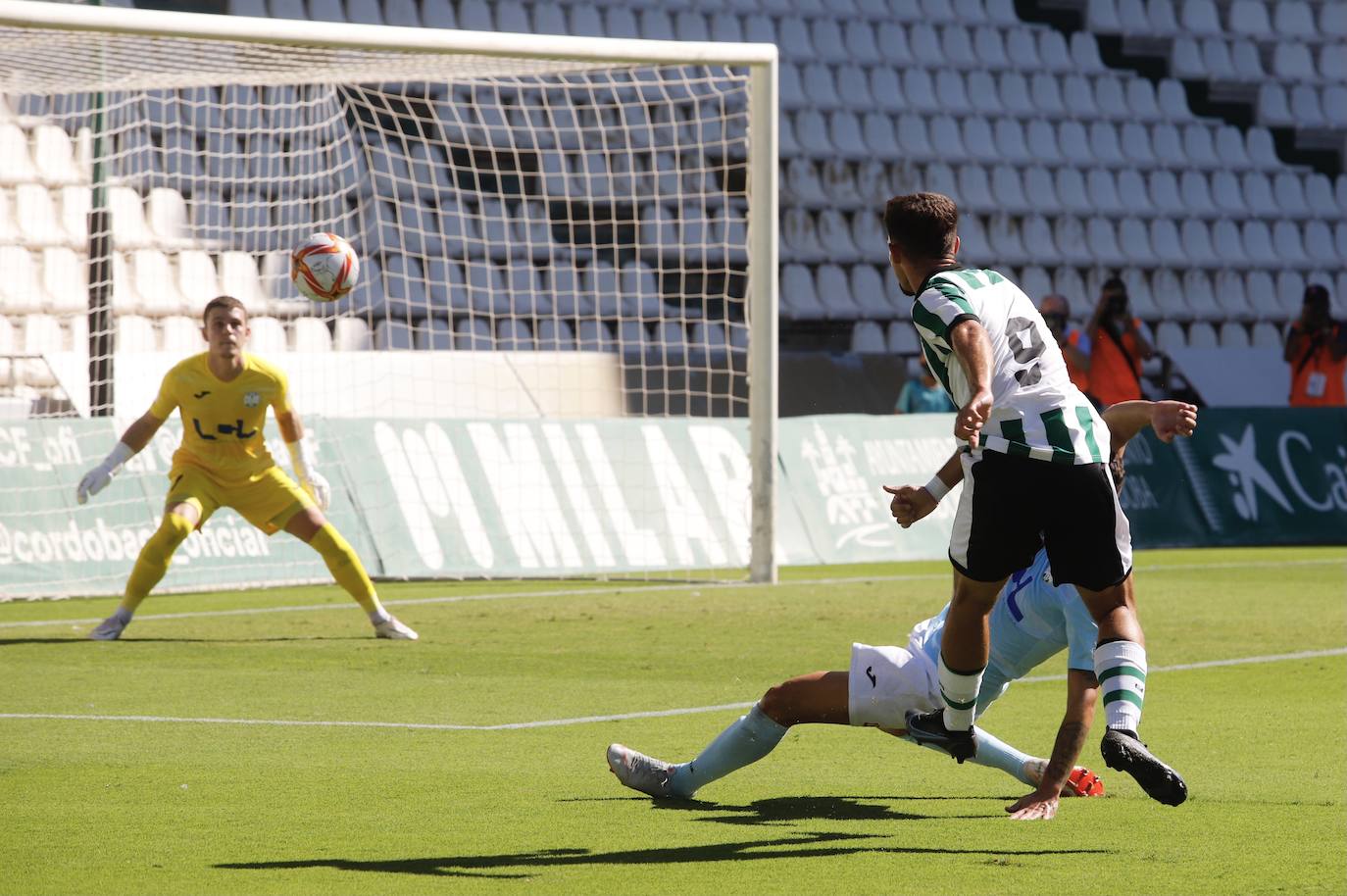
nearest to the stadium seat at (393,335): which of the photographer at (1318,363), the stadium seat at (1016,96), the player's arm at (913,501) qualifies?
the photographer at (1318,363)

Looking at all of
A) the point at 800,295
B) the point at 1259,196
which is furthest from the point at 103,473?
the point at 1259,196

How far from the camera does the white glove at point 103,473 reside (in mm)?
11375

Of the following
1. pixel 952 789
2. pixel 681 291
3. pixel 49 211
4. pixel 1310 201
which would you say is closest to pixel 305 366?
pixel 49 211

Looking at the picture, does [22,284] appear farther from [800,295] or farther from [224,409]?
[800,295]

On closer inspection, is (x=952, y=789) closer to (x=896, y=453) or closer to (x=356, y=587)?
(x=356, y=587)

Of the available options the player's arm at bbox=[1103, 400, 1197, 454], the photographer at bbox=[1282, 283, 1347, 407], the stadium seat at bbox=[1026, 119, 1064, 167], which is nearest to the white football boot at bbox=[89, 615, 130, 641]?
the player's arm at bbox=[1103, 400, 1197, 454]

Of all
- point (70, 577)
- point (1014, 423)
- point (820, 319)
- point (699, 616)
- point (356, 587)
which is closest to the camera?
point (1014, 423)

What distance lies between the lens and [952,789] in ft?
22.0

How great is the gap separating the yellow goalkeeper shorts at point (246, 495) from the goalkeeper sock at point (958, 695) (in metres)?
6.39

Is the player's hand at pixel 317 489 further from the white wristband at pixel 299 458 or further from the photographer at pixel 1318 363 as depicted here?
the photographer at pixel 1318 363

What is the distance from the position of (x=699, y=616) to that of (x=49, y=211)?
8.19 meters

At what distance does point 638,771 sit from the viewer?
6.34 metres

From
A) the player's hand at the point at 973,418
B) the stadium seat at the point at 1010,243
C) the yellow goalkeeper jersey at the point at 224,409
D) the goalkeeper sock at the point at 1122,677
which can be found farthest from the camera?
the stadium seat at the point at 1010,243

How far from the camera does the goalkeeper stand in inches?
451
